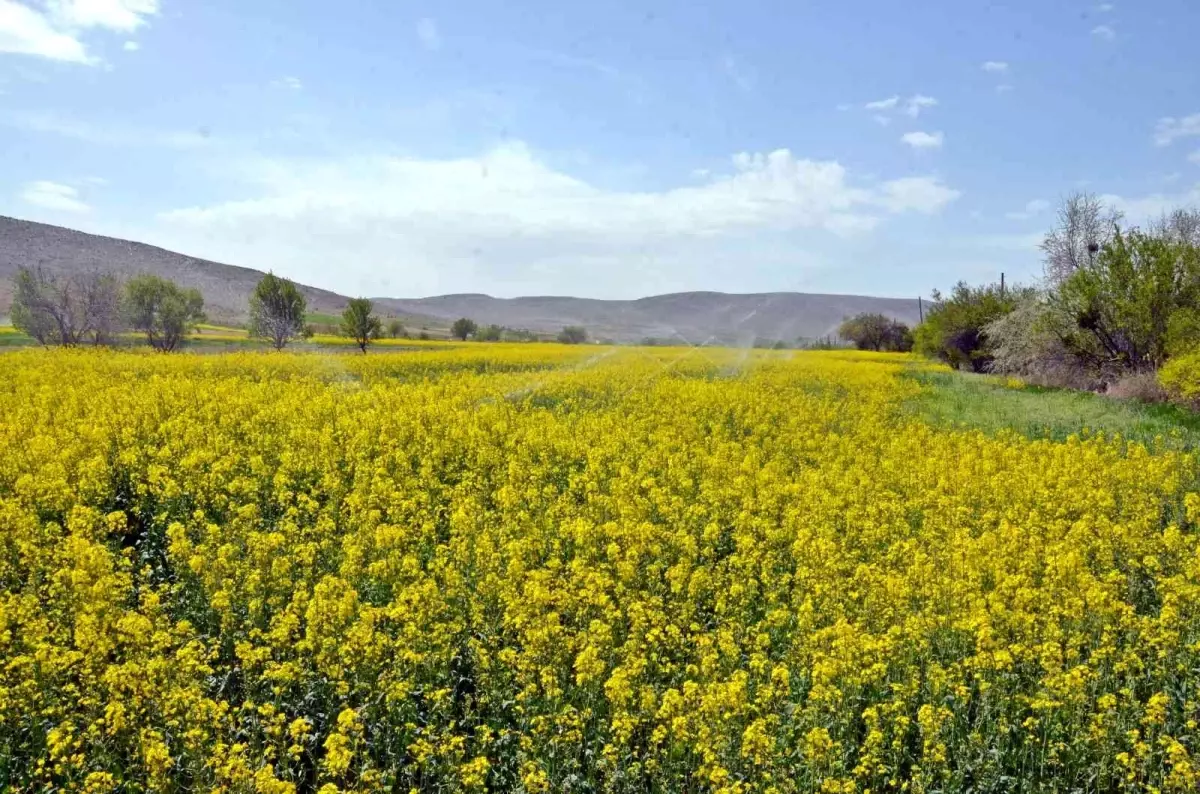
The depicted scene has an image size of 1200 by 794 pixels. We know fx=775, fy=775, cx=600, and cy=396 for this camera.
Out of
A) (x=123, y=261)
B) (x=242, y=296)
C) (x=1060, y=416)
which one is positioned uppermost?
(x=123, y=261)

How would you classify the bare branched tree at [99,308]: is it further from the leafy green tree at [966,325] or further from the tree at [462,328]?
the leafy green tree at [966,325]

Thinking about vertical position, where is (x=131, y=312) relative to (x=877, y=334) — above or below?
above

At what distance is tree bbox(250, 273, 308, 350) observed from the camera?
51.3 m

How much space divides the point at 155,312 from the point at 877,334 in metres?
59.3

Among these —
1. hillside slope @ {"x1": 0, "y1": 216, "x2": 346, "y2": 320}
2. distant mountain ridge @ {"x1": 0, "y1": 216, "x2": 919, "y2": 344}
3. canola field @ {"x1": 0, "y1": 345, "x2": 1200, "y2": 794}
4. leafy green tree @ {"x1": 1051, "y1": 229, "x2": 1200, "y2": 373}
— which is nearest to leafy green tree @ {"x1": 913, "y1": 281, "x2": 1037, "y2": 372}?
leafy green tree @ {"x1": 1051, "y1": 229, "x2": 1200, "y2": 373}

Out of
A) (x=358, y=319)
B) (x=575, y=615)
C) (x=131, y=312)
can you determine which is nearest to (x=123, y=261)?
(x=131, y=312)

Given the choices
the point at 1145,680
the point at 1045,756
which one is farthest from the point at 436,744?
the point at 1145,680

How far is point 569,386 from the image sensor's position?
21.9m

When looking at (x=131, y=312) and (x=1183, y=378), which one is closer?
(x=1183, y=378)

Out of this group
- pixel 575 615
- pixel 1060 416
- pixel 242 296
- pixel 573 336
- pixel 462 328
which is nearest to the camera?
pixel 575 615

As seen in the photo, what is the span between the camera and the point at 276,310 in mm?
53562

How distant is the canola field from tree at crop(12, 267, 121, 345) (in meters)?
39.1

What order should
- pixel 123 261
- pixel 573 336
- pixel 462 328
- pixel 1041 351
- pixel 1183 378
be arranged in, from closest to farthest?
pixel 1183 378 < pixel 1041 351 < pixel 462 328 < pixel 573 336 < pixel 123 261

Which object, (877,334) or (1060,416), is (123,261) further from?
(1060,416)
